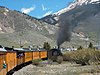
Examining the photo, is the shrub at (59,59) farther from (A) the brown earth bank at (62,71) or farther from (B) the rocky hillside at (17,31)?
(B) the rocky hillside at (17,31)

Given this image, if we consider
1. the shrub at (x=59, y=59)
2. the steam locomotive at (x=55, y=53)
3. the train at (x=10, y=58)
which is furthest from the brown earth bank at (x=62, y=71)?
the steam locomotive at (x=55, y=53)

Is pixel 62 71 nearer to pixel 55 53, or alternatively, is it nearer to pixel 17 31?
pixel 55 53

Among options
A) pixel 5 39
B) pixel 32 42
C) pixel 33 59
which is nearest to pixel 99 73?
pixel 33 59

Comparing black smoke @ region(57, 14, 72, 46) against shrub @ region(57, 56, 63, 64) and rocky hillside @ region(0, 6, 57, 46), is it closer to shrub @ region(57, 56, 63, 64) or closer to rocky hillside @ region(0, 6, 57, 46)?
shrub @ region(57, 56, 63, 64)

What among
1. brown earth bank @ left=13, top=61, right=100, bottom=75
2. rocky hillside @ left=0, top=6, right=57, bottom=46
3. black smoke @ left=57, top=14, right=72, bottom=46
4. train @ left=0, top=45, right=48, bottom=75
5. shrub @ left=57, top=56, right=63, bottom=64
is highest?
rocky hillside @ left=0, top=6, right=57, bottom=46

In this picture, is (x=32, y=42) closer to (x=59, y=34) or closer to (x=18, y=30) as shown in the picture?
(x=18, y=30)

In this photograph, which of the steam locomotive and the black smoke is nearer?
the steam locomotive

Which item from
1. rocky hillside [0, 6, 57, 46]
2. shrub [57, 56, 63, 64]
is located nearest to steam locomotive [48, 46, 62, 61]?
shrub [57, 56, 63, 64]

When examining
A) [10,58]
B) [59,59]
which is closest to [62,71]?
[10,58]

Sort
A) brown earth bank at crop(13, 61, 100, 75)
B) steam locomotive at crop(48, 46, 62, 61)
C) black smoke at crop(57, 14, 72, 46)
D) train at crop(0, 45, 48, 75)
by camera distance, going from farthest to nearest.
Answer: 1. black smoke at crop(57, 14, 72, 46)
2. steam locomotive at crop(48, 46, 62, 61)
3. brown earth bank at crop(13, 61, 100, 75)
4. train at crop(0, 45, 48, 75)

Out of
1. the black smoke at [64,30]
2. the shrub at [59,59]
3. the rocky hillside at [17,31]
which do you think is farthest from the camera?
the rocky hillside at [17,31]

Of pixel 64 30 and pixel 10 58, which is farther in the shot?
pixel 64 30

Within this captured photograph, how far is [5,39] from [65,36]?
6795 cm

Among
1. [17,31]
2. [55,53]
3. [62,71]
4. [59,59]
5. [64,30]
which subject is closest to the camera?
[62,71]
